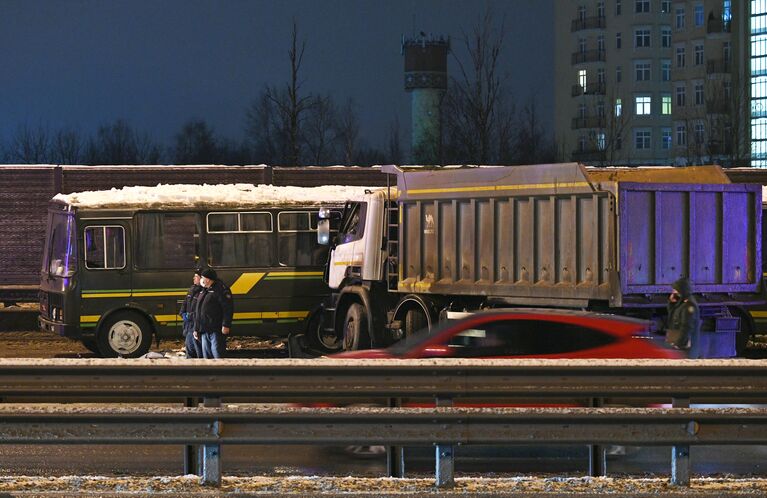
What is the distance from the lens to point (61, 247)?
73.4 ft

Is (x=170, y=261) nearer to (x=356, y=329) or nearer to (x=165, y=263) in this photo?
(x=165, y=263)

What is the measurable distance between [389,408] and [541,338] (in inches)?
126

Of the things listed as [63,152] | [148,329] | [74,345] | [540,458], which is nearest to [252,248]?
[148,329]

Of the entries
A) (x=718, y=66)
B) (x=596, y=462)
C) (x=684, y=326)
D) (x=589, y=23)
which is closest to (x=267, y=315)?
(x=684, y=326)

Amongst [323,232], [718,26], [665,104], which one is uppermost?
[718,26]

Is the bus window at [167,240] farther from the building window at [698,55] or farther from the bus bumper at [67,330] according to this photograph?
the building window at [698,55]

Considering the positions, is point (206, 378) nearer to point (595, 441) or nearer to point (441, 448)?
point (441, 448)

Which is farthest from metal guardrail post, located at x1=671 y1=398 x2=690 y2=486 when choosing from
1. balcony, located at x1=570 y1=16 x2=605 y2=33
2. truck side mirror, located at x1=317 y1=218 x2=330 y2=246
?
balcony, located at x1=570 y1=16 x2=605 y2=33

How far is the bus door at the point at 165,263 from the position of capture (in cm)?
2212

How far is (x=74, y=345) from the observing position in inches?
966

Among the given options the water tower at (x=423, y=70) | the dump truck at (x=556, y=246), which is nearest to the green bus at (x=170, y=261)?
the dump truck at (x=556, y=246)

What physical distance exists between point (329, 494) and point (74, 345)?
16739mm

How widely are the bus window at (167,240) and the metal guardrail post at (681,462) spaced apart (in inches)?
565

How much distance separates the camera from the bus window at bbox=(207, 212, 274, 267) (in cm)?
2242
